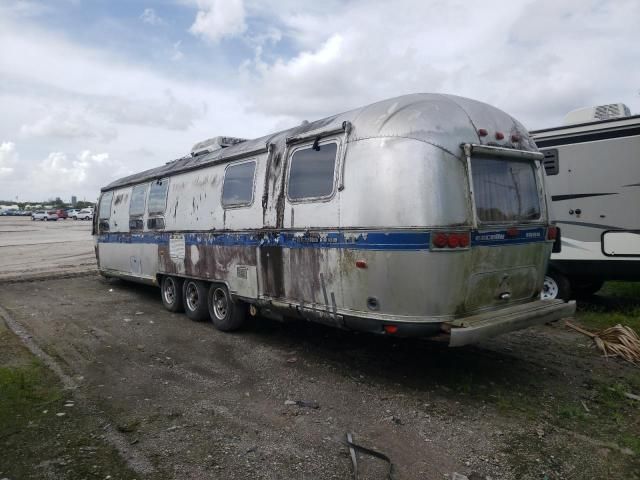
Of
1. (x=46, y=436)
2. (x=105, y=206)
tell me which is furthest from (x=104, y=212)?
(x=46, y=436)

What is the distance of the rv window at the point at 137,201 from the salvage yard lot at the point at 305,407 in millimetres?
2914

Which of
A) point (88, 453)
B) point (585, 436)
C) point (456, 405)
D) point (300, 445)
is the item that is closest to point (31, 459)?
point (88, 453)

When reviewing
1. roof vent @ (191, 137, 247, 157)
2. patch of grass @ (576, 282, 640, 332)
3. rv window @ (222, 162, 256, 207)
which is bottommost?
patch of grass @ (576, 282, 640, 332)

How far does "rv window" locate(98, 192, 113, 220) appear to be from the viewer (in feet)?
38.3

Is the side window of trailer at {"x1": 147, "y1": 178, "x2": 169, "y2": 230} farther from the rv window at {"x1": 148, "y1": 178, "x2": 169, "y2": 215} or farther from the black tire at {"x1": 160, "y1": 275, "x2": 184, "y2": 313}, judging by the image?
the black tire at {"x1": 160, "y1": 275, "x2": 184, "y2": 313}

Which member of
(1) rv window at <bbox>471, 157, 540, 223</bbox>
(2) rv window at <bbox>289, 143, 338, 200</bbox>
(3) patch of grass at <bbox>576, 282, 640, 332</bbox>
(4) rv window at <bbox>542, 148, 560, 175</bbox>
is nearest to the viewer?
(1) rv window at <bbox>471, 157, 540, 223</bbox>

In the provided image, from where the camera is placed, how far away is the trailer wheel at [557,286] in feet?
28.4

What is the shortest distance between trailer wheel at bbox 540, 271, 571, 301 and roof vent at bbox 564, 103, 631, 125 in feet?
8.60

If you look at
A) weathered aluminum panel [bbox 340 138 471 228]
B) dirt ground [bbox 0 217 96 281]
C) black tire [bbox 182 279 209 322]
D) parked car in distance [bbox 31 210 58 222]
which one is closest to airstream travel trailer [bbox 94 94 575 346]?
weathered aluminum panel [bbox 340 138 471 228]

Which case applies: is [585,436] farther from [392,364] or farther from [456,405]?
[392,364]

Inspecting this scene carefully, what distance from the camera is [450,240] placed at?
4.71 meters

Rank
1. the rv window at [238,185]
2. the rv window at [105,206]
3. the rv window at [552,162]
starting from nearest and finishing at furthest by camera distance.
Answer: the rv window at [238,185] < the rv window at [552,162] < the rv window at [105,206]

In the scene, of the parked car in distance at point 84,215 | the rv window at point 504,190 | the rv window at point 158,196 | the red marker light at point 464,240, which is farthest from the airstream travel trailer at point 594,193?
the parked car in distance at point 84,215

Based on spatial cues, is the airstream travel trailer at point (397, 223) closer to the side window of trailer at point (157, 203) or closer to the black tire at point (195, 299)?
the black tire at point (195, 299)
